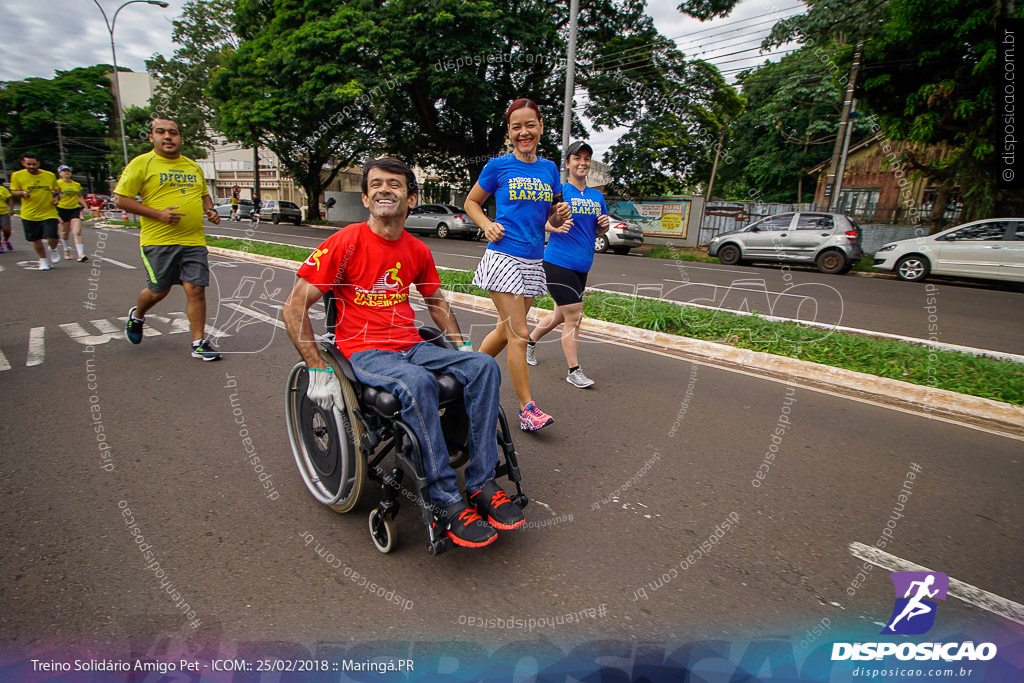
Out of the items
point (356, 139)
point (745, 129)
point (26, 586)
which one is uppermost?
point (745, 129)

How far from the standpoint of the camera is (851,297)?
28.6 ft

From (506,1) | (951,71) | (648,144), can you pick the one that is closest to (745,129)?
(648,144)

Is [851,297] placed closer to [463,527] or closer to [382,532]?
[463,527]

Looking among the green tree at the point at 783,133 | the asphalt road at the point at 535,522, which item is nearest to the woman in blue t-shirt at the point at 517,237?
the asphalt road at the point at 535,522

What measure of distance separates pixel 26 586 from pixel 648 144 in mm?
24927

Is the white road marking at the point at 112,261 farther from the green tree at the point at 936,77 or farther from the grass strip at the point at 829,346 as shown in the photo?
the green tree at the point at 936,77

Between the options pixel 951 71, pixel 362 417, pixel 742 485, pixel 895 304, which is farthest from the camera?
pixel 951 71

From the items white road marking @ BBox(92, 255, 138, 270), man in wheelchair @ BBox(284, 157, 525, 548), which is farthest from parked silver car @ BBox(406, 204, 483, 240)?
man in wheelchair @ BBox(284, 157, 525, 548)

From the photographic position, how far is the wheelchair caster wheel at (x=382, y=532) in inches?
78.2

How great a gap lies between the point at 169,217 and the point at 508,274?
3065 millimetres

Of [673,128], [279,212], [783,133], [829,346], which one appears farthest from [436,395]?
[783,133]

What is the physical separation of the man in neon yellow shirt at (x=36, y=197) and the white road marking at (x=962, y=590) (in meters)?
11.4

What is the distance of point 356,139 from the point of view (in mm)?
27781

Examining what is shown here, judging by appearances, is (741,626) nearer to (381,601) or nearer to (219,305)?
(381,601)
